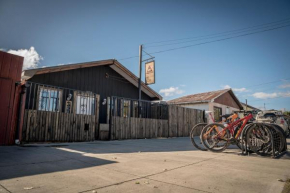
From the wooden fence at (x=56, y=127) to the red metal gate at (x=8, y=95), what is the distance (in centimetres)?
53

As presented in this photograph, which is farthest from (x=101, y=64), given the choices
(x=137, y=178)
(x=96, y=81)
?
(x=137, y=178)

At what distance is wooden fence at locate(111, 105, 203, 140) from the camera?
1034 cm

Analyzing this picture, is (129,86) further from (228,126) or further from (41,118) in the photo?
(228,126)

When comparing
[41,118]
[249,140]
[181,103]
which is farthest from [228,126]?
[181,103]

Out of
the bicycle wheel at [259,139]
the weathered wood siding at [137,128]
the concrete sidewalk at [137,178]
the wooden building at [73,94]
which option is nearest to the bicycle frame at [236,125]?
the bicycle wheel at [259,139]

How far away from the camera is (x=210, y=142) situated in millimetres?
5848

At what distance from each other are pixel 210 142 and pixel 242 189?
3.65m

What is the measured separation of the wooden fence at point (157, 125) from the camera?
1034cm

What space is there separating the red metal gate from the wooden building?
0.52 metres

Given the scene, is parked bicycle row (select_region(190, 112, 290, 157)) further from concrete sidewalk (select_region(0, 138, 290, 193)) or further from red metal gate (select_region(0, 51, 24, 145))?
red metal gate (select_region(0, 51, 24, 145))

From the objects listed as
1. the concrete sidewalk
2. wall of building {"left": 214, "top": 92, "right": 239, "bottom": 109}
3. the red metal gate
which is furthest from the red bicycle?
wall of building {"left": 214, "top": 92, "right": 239, "bottom": 109}

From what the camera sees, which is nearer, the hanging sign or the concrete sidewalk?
the concrete sidewalk

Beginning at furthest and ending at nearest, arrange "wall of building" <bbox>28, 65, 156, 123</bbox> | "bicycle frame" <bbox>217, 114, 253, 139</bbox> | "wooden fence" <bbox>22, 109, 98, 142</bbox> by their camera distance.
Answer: "wall of building" <bbox>28, 65, 156, 123</bbox> < "wooden fence" <bbox>22, 109, 98, 142</bbox> < "bicycle frame" <bbox>217, 114, 253, 139</bbox>

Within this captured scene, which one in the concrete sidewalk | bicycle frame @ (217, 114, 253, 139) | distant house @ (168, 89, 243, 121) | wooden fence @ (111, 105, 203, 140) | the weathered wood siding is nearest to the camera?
the concrete sidewalk
